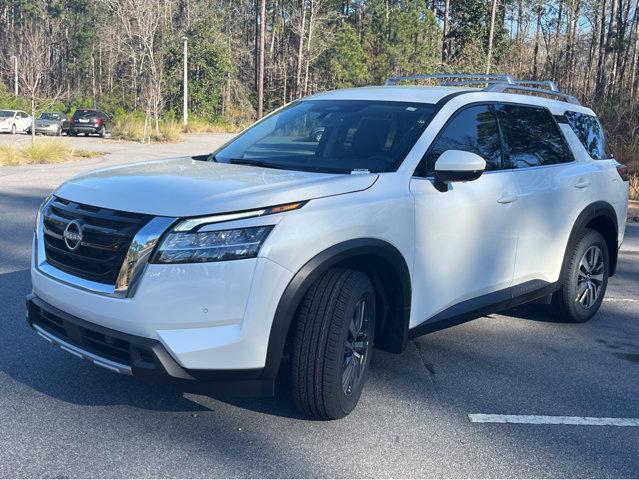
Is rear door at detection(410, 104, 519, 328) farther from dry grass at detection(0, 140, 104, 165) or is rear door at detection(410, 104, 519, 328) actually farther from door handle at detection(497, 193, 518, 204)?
dry grass at detection(0, 140, 104, 165)

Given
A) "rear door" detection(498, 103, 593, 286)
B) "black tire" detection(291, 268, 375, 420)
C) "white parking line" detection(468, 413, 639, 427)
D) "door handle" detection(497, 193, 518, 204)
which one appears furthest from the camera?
"rear door" detection(498, 103, 593, 286)

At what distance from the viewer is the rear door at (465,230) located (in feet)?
14.0

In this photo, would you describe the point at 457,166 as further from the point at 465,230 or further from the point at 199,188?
the point at 199,188

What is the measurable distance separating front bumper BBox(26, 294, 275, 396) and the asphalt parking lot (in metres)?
0.37

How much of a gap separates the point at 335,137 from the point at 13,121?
38180 millimetres

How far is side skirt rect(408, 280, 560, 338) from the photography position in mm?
4426

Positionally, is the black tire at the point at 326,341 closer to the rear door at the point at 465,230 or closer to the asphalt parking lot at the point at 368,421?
the asphalt parking lot at the point at 368,421

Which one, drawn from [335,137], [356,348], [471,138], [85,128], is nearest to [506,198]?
[471,138]

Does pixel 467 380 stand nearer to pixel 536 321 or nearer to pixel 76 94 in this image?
pixel 536 321

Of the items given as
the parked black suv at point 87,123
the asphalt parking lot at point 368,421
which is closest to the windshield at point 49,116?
the parked black suv at point 87,123

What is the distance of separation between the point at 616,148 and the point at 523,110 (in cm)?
1469

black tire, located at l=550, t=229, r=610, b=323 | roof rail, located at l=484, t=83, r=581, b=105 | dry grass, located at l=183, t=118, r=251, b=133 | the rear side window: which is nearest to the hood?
roof rail, located at l=484, t=83, r=581, b=105

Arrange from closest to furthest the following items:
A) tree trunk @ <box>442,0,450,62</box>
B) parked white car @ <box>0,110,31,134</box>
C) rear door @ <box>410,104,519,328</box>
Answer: rear door @ <box>410,104,519,328</box>, parked white car @ <box>0,110,31,134</box>, tree trunk @ <box>442,0,450,62</box>

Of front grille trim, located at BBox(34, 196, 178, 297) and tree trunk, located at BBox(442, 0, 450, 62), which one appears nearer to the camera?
front grille trim, located at BBox(34, 196, 178, 297)
